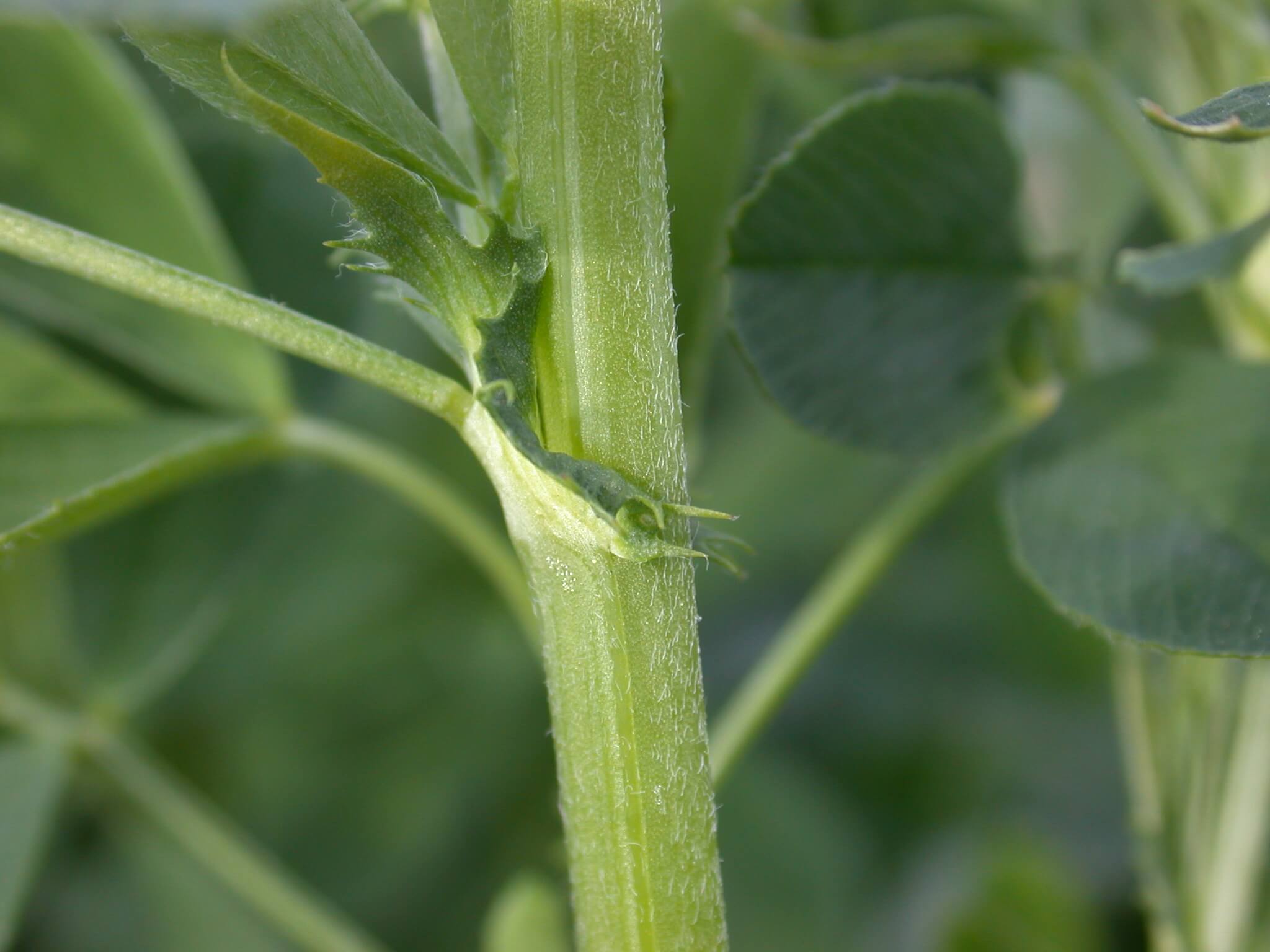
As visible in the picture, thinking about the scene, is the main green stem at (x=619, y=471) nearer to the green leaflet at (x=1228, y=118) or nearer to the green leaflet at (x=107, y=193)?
the green leaflet at (x=1228, y=118)

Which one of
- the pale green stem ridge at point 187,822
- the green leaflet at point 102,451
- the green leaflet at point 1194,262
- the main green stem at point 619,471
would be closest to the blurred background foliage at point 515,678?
the pale green stem ridge at point 187,822

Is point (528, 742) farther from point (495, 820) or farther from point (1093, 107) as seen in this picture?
point (1093, 107)

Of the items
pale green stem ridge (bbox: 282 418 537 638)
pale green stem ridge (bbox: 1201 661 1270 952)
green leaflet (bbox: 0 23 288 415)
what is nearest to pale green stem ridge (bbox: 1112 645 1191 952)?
pale green stem ridge (bbox: 1201 661 1270 952)

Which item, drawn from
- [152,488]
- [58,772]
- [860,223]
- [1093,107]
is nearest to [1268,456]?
[860,223]

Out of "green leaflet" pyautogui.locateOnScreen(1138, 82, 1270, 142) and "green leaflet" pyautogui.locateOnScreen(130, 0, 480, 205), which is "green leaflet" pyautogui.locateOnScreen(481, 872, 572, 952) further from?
"green leaflet" pyautogui.locateOnScreen(1138, 82, 1270, 142)

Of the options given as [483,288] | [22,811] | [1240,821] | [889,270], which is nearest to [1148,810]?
[1240,821]
